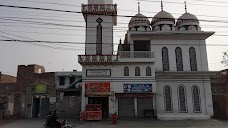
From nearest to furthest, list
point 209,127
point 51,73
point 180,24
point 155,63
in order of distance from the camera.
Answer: point 209,127
point 155,63
point 180,24
point 51,73

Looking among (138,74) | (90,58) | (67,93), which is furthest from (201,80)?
(67,93)

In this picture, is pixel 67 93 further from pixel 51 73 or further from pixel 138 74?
pixel 138 74

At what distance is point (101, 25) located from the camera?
2309 centimetres

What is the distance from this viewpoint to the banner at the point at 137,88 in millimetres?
20659

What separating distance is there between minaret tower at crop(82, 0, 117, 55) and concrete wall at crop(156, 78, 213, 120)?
6994mm

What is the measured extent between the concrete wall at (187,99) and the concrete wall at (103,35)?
6.70 metres

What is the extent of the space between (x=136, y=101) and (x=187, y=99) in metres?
5.43

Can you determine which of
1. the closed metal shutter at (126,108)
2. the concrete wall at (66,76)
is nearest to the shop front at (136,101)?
the closed metal shutter at (126,108)

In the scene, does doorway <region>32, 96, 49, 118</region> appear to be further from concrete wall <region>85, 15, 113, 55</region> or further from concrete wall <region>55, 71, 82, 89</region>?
concrete wall <region>85, 15, 113, 55</region>

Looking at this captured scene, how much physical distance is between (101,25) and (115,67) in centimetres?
529

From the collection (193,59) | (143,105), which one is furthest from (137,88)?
(193,59)

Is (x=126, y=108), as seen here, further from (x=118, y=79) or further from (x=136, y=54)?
(x=136, y=54)

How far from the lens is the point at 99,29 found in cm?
2303

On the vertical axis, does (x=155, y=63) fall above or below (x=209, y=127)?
above
